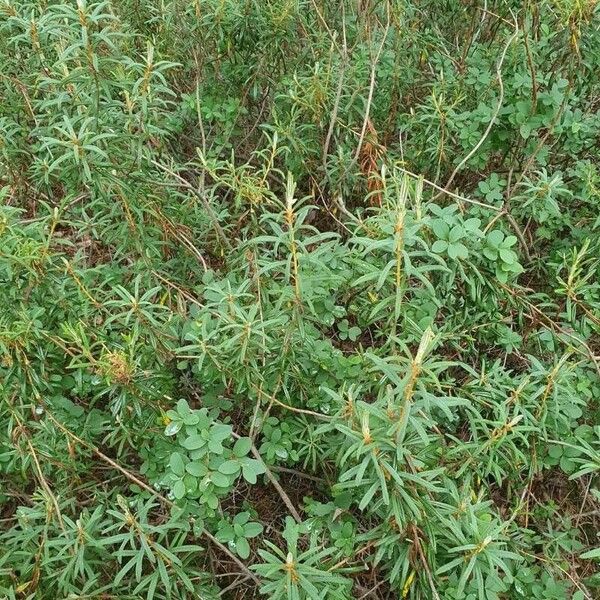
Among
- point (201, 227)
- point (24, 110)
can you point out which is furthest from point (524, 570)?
point (24, 110)

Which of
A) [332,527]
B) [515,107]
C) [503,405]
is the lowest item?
[332,527]

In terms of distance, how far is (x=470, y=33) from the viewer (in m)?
3.30

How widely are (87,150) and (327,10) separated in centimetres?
196

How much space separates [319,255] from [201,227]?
78cm

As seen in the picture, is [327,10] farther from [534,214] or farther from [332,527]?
[332,527]

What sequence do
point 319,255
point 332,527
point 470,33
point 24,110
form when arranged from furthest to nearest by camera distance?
1. point 470,33
2. point 24,110
3. point 319,255
4. point 332,527

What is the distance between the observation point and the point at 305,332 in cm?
217

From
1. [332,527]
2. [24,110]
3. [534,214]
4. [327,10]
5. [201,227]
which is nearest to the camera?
[332,527]

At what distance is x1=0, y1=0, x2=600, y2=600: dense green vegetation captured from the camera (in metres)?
1.91

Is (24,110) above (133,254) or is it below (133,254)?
above

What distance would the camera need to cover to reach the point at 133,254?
272 cm

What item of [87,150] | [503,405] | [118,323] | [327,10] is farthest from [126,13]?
[503,405]

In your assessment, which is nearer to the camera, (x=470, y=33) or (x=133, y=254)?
(x=133, y=254)

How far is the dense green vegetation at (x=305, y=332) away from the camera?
1.91 m
